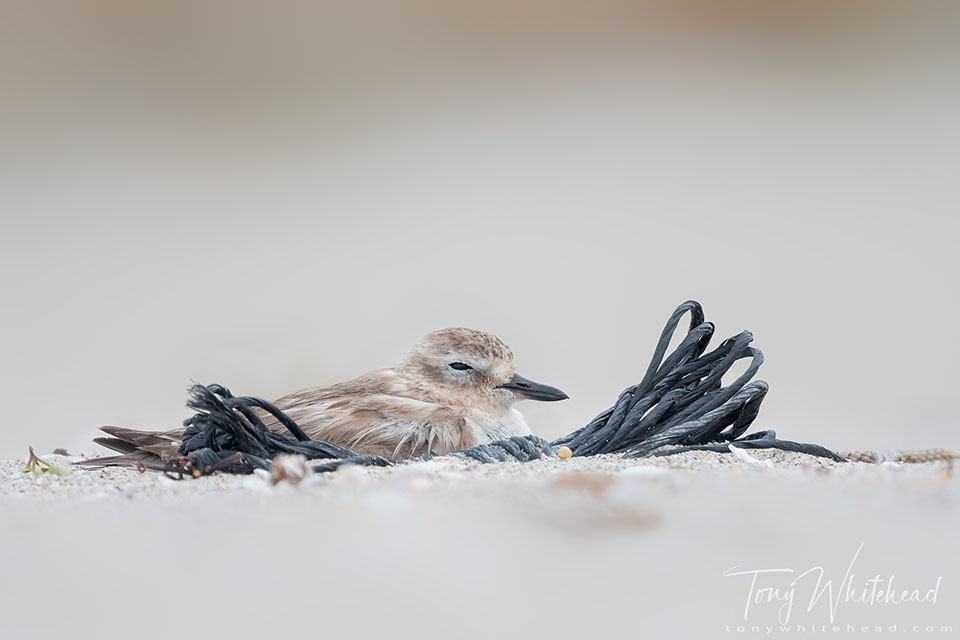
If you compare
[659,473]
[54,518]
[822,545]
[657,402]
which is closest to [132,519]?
[54,518]

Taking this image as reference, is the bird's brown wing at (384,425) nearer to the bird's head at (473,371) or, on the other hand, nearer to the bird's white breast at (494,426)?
the bird's white breast at (494,426)

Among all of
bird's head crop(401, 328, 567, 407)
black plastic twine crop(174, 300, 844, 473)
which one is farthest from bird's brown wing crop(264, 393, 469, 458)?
bird's head crop(401, 328, 567, 407)

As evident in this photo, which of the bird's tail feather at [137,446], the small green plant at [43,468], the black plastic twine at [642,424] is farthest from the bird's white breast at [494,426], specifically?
the small green plant at [43,468]

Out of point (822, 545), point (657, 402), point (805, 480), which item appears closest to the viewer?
point (822, 545)

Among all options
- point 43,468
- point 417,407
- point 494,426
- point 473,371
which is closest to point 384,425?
point 417,407

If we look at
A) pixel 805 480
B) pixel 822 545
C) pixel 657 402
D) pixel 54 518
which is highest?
pixel 657 402

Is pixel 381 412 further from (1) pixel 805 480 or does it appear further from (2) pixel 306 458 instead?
(1) pixel 805 480

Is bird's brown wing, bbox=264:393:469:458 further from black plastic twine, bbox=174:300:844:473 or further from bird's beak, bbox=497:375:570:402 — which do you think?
bird's beak, bbox=497:375:570:402
